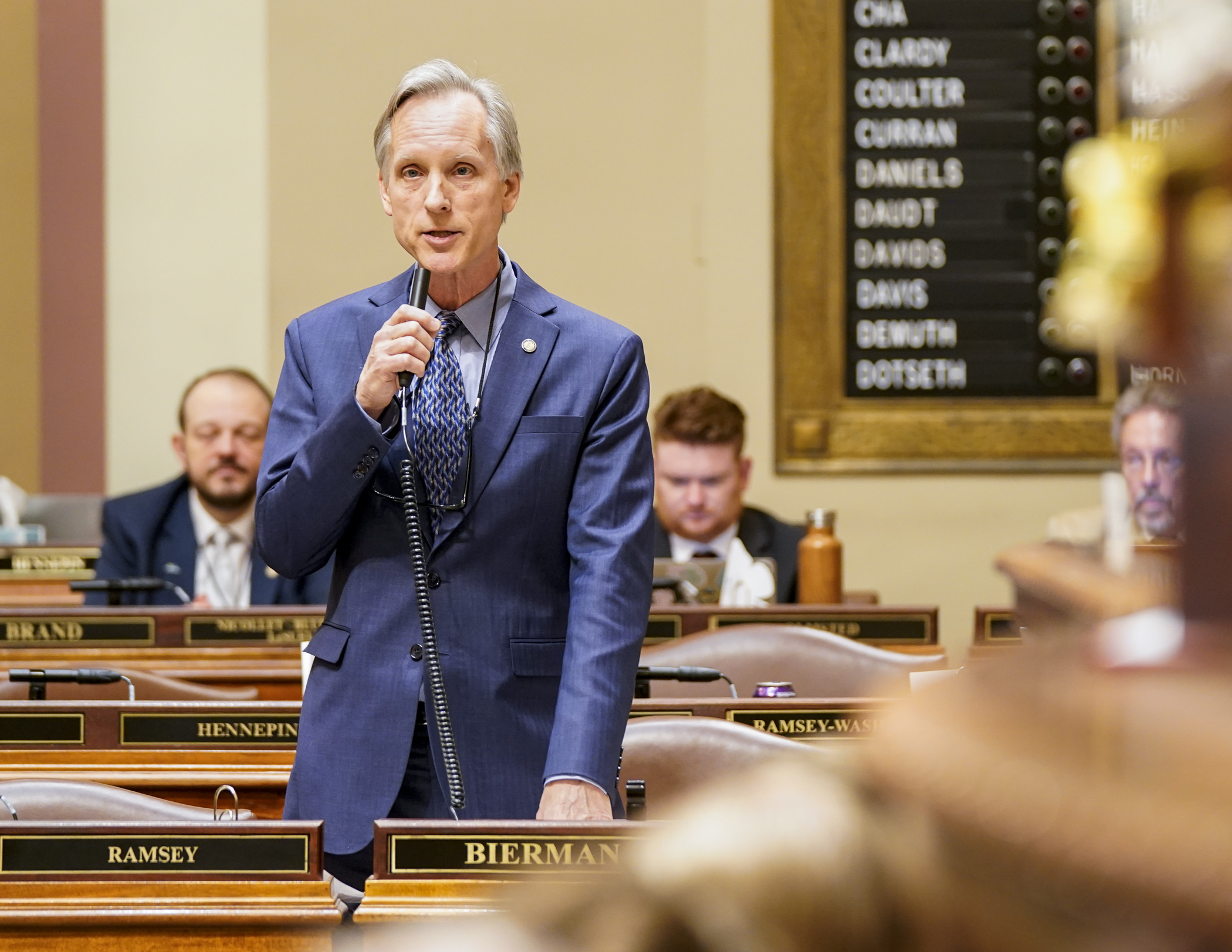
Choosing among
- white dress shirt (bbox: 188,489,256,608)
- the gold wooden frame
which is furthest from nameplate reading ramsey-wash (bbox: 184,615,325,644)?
the gold wooden frame

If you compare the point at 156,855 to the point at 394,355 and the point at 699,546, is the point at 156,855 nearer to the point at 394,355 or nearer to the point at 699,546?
the point at 394,355

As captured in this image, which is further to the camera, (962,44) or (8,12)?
(8,12)

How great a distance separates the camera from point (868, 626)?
3299mm

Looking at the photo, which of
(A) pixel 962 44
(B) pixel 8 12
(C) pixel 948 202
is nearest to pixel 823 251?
(C) pixel 948 202

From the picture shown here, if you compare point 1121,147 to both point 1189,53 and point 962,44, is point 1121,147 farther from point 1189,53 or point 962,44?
point 962,44

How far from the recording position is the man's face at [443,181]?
1.61 m

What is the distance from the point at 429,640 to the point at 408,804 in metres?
0.19

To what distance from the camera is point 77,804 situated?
6.36 ft

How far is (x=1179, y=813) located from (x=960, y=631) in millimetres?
5349

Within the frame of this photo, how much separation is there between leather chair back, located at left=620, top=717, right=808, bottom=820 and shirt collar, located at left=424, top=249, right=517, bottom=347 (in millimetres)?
679

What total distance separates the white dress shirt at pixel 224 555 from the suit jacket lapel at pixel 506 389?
2620mm

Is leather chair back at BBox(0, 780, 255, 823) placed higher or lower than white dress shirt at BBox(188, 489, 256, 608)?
lower

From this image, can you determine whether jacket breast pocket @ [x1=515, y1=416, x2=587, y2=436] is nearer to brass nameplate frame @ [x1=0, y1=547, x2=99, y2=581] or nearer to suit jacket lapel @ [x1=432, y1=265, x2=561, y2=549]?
suit jacket lapel @ [x1=432, y1=265, x2=561, y2=549]

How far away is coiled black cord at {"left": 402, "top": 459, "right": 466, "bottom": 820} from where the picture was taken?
1634mm
